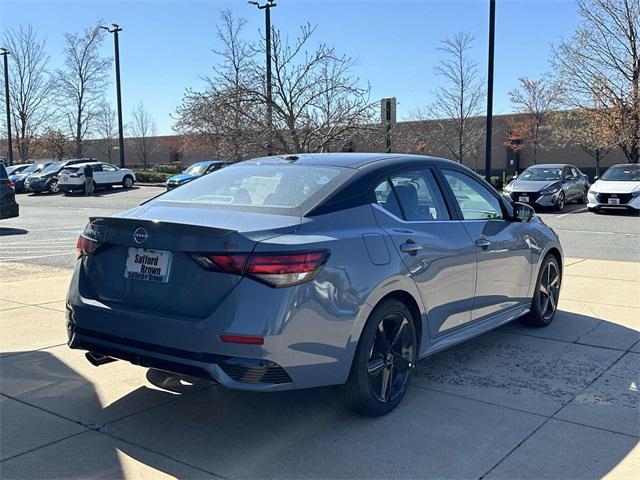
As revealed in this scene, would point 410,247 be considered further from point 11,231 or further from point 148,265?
point 11,231

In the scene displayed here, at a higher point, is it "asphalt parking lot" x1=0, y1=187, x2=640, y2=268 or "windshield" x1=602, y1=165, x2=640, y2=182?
"windshield" x1=602, y1=165, x2=640, y2=182

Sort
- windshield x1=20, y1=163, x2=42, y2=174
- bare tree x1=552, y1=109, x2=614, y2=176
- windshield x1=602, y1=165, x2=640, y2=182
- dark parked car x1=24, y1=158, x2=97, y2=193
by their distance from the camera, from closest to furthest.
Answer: windshield x1=602, y1=165, x2=640, y2=182
bare tree x1=552, y1=109, x2=614, y2=176
dark parked car x1=24, y1=158, x2=97, y2=193
windshield x1=20, y1=163, x2=42, y2=174

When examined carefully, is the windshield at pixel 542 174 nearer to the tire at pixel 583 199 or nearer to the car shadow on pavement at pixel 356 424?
the tire at pixel 583 199

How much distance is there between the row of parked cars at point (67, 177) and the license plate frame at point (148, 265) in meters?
29.1

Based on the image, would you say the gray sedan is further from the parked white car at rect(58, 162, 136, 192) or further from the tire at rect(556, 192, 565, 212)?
the parked white car at rect(58, 162, 136, 192)

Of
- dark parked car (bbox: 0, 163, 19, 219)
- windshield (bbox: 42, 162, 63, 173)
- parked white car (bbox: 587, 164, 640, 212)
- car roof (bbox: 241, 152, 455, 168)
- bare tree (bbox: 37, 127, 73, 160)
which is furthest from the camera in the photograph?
bare tree (bbox: 37, 127, 73, 160)

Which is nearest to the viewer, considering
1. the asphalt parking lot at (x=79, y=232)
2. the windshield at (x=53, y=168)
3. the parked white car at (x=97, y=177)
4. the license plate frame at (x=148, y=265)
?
the license plate frame at (x=148, y=265)

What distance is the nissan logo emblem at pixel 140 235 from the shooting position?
360 centimetres

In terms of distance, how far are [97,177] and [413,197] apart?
30.1 m

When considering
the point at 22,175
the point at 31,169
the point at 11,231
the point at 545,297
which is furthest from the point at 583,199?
the point at 31,169

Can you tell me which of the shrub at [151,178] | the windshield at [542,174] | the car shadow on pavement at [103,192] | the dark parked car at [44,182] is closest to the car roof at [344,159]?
the windshield at [542,174]

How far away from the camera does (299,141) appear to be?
12008 mm

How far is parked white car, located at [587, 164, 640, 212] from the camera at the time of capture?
697 inches

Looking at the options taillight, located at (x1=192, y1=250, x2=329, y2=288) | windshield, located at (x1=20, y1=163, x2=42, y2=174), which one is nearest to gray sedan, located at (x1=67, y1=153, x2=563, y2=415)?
taillight, located at (x1=192, y1=250, x2=329, y2=288)
